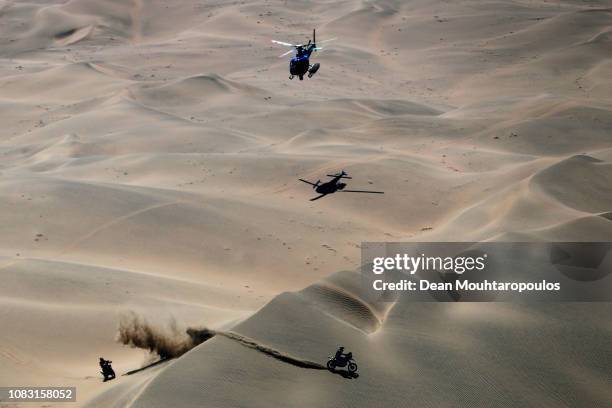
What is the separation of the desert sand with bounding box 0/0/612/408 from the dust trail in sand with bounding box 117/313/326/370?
0.09m

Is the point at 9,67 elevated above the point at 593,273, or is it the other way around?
the point at 9,67

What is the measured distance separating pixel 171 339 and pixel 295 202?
815 centimetres

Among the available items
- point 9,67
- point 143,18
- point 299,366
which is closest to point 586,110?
point 299,366

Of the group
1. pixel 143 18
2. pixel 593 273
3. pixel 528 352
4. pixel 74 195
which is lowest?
pixel 528 352

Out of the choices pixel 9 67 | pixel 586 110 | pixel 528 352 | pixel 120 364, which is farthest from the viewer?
pixel 9 67

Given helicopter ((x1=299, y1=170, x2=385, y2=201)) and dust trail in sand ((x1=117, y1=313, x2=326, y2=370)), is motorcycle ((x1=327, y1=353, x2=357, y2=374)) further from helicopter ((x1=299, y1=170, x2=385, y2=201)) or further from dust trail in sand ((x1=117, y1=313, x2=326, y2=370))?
helicopter ((x1=299, y1=170, x2=385, y2=201))

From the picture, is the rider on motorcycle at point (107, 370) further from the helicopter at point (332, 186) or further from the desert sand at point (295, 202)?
the helicopter at point (332, 186)

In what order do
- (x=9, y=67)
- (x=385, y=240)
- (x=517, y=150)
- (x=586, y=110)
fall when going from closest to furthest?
1. (x=385, y=240)
2. (x=517, y=150)
3. (x=586, y=110)
4. (x=9, y=67)

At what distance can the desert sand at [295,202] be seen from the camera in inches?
230

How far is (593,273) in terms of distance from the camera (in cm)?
793

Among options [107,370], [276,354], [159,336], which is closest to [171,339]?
[159,336]

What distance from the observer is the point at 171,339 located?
6672 millimetres

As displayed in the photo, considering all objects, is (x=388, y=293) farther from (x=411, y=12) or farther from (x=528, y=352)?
(x=411, y=12)

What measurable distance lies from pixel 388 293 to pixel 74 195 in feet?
28.7
